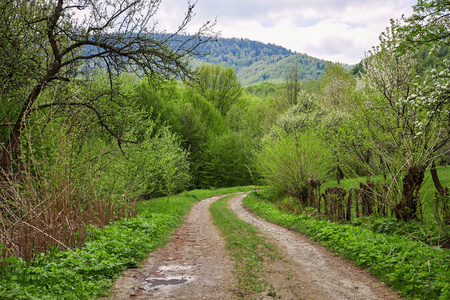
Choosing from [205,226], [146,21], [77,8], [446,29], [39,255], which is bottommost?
[205,226]

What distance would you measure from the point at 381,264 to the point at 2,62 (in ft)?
32.4

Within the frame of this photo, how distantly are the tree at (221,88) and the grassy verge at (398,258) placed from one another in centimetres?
→ 3708

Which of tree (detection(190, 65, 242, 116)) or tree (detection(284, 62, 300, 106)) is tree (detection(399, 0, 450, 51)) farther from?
tree (detection(190, 65, 242, 116))

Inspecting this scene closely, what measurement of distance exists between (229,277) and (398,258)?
11.8ft

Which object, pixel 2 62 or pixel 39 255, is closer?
pixel 39 255

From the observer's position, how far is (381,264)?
6660 mm

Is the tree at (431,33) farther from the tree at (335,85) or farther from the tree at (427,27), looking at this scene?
the tree at (335,85)

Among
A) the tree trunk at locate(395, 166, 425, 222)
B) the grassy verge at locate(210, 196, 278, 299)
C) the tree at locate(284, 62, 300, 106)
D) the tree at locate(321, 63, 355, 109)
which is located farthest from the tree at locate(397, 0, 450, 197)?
the tree at locate(284, 62, 300, 106)

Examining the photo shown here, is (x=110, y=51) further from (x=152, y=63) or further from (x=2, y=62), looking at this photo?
(x=2, y=62)

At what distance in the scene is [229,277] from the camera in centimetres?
634

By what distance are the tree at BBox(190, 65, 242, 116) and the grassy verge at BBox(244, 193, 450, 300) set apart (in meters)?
37.1

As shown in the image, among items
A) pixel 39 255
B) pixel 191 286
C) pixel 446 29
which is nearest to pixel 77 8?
pixel 39 255

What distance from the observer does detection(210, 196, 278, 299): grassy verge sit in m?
5.78

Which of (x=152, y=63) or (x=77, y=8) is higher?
(x=77, y=8)
